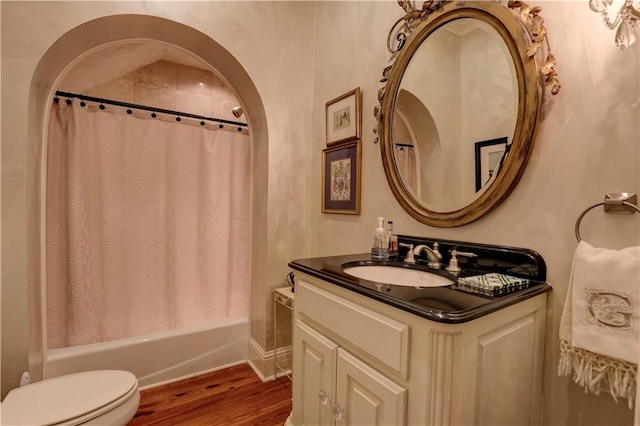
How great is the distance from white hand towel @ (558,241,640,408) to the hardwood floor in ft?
4.55

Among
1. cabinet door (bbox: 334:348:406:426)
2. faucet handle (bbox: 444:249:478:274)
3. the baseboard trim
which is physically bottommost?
the baseboard trim

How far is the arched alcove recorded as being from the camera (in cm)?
139

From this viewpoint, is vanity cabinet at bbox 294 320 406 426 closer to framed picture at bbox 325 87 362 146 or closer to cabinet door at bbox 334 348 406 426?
cabinet door at bbox 334 348 406 426

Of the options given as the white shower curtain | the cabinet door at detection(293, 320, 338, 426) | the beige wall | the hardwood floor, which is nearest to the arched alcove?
the white shower curtain

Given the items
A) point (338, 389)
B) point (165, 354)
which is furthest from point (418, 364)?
point (165, 354)

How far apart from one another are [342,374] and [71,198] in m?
1.88

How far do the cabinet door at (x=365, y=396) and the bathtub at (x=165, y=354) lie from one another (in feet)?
4.33

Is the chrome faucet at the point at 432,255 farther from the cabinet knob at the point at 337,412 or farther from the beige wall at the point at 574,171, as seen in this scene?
the cabinet knob at the point at 337,412

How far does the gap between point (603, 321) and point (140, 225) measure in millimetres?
2306

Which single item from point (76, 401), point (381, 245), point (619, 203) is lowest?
point (76, 401)

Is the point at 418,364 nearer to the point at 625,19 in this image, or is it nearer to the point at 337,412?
the point at 337,412

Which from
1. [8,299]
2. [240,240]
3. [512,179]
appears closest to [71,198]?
[8,299]

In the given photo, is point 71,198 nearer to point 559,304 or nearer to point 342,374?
point 342,374

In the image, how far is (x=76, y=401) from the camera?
1.11 meters
